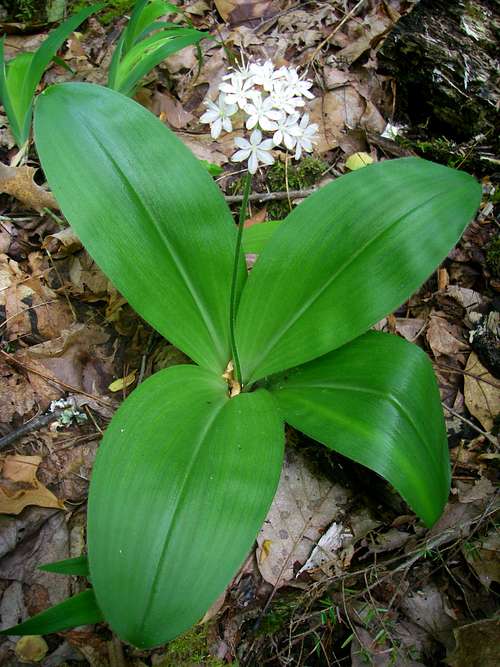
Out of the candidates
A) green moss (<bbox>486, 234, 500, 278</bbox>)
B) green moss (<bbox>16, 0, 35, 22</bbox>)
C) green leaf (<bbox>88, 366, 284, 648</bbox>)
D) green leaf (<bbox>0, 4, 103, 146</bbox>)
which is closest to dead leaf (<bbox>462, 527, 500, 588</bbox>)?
green leaf (<bbox>88, 366, 284, 648</bbox>)

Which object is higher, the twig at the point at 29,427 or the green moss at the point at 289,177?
the green moss at the point at 289,177

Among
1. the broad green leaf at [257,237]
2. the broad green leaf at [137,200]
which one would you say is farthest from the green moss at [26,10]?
the broad green leaf at [257,237]

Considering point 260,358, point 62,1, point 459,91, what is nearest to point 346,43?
point 459,91

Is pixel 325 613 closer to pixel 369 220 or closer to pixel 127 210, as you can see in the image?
pixel 369 220

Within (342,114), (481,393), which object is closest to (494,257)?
(481,393)

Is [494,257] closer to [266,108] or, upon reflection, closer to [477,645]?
[266,108]

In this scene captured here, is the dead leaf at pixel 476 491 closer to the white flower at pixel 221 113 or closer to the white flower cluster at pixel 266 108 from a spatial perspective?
the white flower cluster at pixel 266 108
